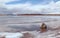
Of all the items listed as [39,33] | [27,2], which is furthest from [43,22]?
[27,2]

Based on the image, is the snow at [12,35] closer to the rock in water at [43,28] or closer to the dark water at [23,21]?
the dark water at [23,21]

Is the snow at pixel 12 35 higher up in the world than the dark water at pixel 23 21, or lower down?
lower down

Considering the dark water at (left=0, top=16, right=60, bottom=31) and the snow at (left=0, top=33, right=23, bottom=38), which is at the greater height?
the dark water at (left=0, top=16, right=60, bottom=31)

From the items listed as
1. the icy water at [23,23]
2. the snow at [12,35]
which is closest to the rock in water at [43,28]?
the icy water at [23,23]

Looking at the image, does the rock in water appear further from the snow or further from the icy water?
the snow

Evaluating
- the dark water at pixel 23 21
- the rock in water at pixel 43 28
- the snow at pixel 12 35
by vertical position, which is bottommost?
the snow at pixel 12 35

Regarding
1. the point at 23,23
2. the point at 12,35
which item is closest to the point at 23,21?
the point at 23,23

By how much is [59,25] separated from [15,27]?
0.56 meters

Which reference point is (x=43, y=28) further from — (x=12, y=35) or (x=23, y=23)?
(x=12, y=35)

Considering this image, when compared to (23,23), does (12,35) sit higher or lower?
lower

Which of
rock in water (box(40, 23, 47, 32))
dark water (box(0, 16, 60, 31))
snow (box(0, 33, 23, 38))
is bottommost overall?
snow (box(0, 33, 23, 38))

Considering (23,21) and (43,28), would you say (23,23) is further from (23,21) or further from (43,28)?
(43,28)

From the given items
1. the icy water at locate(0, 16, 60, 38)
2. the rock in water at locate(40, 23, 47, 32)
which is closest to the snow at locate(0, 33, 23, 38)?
the icy water at locate(0, 16, 60, 38)

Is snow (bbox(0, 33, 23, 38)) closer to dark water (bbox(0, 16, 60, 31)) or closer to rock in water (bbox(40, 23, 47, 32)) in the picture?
dark water (bbox(0, 16, 60, 31))
